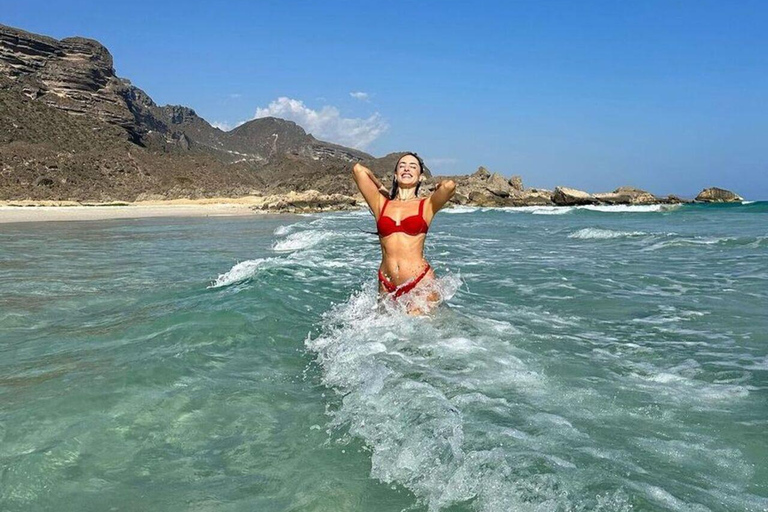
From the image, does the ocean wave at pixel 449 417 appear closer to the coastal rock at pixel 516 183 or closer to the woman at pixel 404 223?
the woman at pixel 404 223

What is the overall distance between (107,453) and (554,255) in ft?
39.2

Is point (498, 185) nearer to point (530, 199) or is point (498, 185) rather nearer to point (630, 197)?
point (530, 199)

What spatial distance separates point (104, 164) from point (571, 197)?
5223 centimetres

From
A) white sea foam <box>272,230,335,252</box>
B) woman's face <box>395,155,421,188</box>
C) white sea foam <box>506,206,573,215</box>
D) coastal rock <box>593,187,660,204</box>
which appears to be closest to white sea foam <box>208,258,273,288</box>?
woman's face <box>395,155,421,188</box>

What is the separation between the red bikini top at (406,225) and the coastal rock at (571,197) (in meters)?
56.2

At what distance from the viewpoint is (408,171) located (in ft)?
18.6

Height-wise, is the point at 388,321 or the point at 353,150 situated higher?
the point at 353,150

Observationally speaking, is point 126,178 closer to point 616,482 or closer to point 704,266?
point 704,266

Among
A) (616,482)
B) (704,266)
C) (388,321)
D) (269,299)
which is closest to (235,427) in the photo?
(616,482)

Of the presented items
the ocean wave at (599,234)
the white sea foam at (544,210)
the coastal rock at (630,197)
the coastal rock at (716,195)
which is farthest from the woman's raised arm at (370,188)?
the coastal rock at (716,195)

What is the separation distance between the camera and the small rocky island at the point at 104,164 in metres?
54.1

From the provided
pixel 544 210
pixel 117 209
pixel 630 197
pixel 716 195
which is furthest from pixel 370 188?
pixel 716 195

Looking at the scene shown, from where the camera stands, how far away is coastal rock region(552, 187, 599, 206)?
58.0 metres

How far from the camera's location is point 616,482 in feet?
8.03
